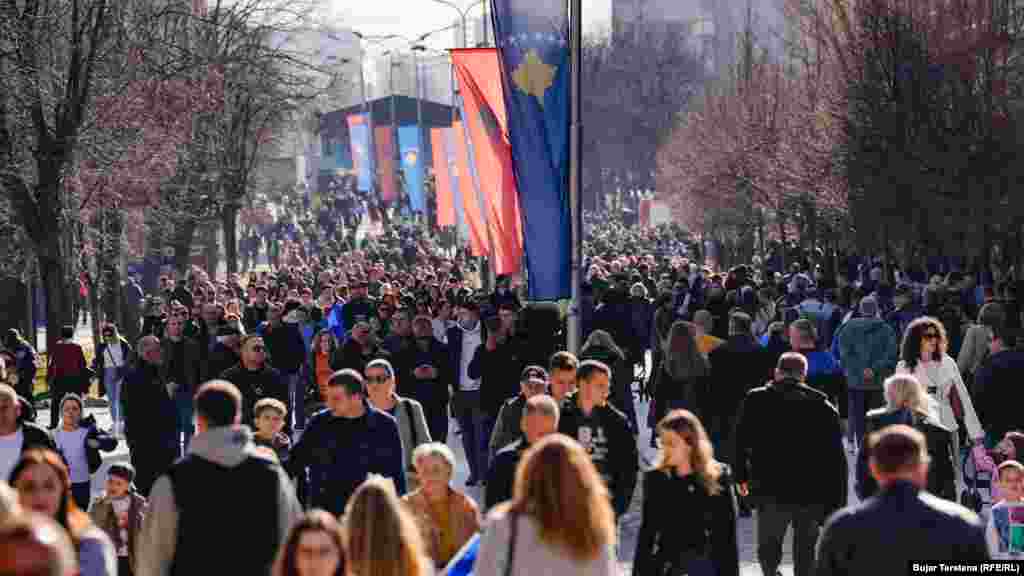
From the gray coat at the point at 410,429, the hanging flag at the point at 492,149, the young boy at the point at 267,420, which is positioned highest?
the hanging flag at the point at 492,149

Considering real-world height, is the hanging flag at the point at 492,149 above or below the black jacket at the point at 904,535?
above

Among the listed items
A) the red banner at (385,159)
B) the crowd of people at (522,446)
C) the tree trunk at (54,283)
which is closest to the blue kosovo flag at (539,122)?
the crowd of people at (522,446)

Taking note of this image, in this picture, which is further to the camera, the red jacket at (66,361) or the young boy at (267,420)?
the red jacket at (66,361)

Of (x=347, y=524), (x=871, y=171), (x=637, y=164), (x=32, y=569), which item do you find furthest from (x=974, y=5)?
(x=637, y=164)

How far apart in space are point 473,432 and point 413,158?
98.6 ft

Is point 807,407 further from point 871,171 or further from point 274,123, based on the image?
point 274,123

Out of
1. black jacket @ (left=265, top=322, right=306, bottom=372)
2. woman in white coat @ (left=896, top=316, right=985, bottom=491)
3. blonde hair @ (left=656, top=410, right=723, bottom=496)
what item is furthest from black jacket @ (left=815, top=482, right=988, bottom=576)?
black jacket @ (left=265, top=322, right=306, bottom=372)

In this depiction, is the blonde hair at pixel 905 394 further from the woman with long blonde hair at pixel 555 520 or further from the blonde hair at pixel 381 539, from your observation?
the blonde hair at pixel 381 539

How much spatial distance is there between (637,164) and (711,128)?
5975 centimetres

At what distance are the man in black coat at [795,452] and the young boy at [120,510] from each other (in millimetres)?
3161

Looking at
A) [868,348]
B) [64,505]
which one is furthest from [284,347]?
[64,505]

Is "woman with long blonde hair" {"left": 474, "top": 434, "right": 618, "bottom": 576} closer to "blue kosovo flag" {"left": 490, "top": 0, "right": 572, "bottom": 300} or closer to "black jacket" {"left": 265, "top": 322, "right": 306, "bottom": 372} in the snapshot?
"blue kosovo flag" {"left": 490, "top": 0, "right": 572, "bottom": 300}

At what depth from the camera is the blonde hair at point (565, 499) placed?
655 centimetres

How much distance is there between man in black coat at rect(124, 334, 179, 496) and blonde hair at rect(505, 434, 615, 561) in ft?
28.7
